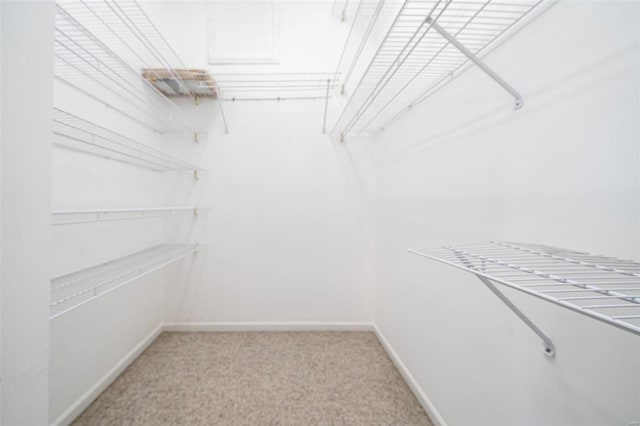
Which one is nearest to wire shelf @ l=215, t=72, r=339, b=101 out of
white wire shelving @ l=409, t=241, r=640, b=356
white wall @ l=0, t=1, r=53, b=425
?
white wall @ l=0, t=1, r=53, b=425

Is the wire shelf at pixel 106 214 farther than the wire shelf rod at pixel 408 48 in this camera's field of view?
Yes

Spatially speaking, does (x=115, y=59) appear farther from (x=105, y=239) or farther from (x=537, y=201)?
(x=537, y=201)

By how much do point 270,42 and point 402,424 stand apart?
2.58 m

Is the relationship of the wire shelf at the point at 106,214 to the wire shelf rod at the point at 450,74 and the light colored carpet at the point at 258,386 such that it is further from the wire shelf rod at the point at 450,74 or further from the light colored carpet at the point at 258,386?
the wire shelf rod at the point at 450,74

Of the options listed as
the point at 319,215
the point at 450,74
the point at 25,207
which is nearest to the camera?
the point at 25,207

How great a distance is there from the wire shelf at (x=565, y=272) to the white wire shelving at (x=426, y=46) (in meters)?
0.46

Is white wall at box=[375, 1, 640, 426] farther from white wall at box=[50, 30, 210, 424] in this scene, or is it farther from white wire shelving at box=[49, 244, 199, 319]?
white wire shelving at box=[49, 244, 199, 319]

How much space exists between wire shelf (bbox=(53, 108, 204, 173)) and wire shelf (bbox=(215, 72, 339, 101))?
665mm

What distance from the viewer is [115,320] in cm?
128

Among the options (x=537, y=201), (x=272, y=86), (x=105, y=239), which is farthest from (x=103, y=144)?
(x=537, y=201)

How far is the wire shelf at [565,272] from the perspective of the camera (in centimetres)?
33

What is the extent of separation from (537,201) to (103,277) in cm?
178

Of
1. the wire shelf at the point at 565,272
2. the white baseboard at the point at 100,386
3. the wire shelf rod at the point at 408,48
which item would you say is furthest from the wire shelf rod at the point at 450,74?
the white baseboard at the point at 100,386

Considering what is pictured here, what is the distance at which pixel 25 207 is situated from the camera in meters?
0.46
